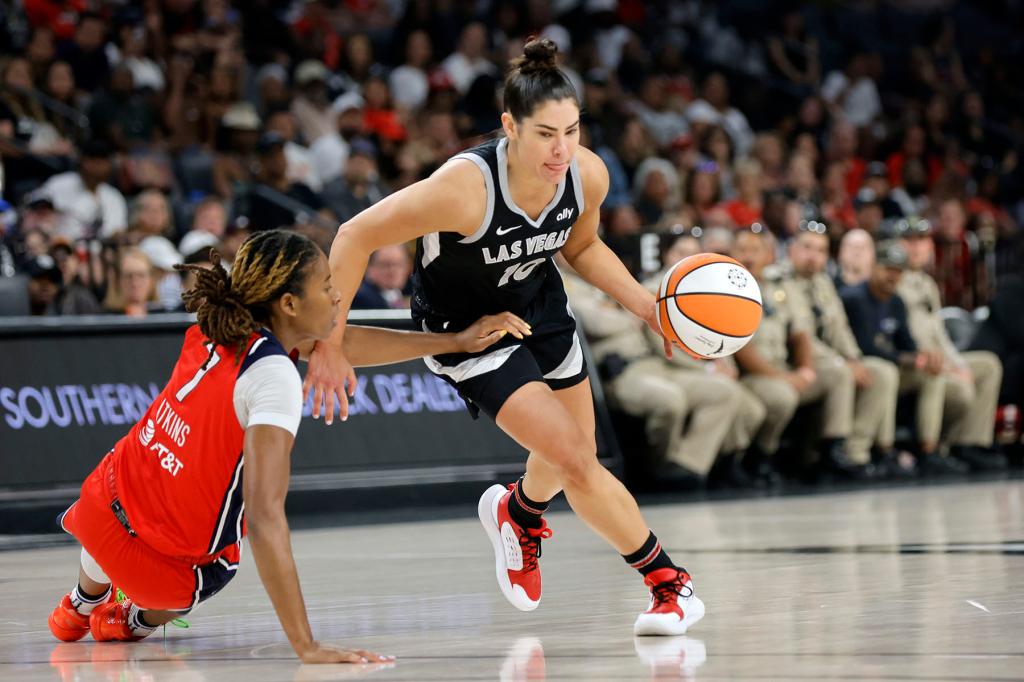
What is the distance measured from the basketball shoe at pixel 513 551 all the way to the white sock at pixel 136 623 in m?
1.14

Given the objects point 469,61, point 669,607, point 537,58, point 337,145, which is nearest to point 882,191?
point 469,61

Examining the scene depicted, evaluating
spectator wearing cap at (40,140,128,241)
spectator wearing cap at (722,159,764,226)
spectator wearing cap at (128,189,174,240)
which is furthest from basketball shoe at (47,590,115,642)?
spectator wearing cap at (722,159,764,226)

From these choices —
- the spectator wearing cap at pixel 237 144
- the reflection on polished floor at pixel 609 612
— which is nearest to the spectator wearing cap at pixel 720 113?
the spectator wearing cap at pixel 237 144

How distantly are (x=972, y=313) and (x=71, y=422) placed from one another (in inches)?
344

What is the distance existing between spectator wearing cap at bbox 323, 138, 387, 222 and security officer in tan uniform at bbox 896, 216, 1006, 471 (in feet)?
13.8

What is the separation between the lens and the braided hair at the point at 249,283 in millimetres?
3928

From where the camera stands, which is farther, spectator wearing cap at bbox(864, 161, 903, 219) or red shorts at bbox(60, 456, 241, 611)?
spectator wearing cap at bbox(864, 161, 903, 219)

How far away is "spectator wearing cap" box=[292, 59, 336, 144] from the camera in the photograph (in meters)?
13.6

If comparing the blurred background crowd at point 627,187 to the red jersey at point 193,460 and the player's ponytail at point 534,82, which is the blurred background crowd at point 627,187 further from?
the red jersey at point 193,460

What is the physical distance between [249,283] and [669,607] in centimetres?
150

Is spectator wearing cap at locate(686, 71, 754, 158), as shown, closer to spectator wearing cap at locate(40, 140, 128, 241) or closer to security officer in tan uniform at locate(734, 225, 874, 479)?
security officer in tan uniform at locate(734, 225, 874, 479)

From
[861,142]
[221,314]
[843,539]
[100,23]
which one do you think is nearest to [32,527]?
[843,539]

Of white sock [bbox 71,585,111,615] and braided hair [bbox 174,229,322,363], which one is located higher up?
braided hair [bbox 174,229,322,363]

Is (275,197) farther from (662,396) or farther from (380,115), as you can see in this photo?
(662,396)
